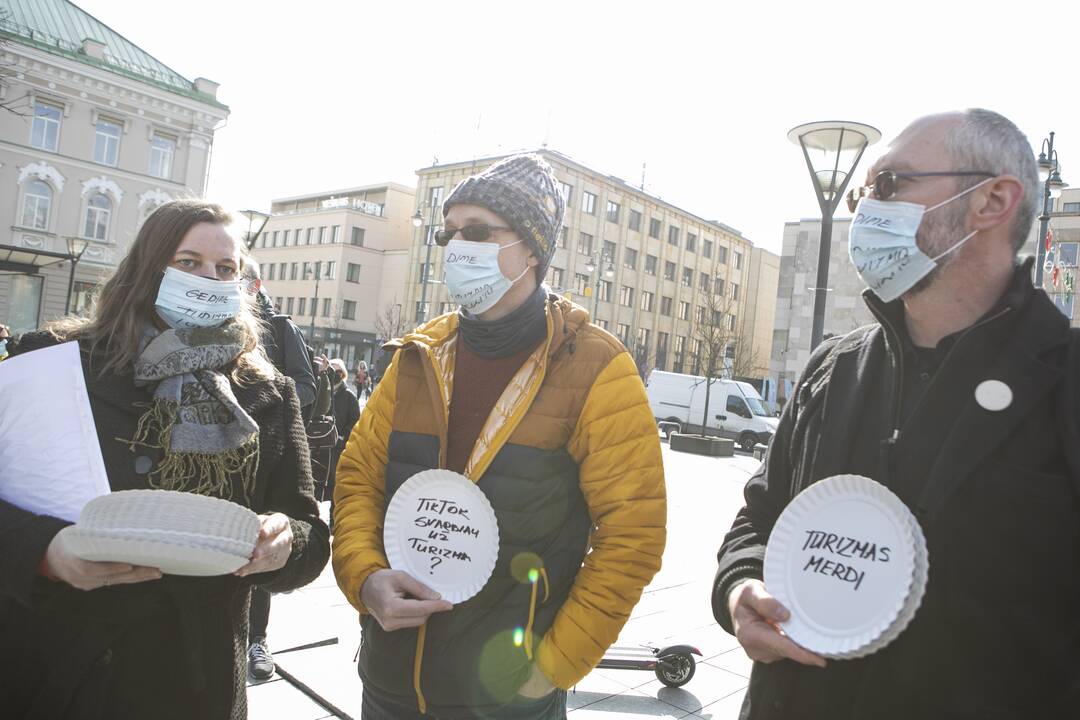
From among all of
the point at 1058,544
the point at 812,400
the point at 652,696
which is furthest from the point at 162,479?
the point at 652,696

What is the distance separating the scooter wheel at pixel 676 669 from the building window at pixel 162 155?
133ft

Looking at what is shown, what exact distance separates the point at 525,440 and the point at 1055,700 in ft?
4.42

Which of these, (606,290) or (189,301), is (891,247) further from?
(606,290)

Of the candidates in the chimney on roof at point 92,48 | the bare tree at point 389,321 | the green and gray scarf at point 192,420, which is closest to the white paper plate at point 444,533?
the green and gray scarf at point 192,420

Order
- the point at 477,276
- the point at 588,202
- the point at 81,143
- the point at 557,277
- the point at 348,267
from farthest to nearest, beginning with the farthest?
the point at 348,267 < the point at 588,202 < the point at 557,277 < the point at 81,143 < the point at 477,276

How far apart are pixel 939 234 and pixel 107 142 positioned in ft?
140

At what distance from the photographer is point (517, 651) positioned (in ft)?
6.88

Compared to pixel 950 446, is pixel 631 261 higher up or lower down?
higher up

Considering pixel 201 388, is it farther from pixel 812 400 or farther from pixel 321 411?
pixel 321 411

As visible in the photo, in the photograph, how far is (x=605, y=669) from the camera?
4.71 meters

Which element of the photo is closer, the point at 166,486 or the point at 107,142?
the point at 166,486

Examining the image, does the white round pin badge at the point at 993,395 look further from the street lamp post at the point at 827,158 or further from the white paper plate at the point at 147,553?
→ the street lamp post at the point at 827,158

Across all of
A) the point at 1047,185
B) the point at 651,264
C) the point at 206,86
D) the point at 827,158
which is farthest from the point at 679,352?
the point at 827,158

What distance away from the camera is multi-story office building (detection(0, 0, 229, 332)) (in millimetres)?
34188
